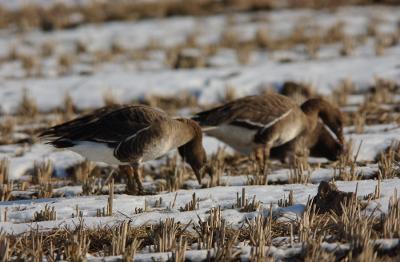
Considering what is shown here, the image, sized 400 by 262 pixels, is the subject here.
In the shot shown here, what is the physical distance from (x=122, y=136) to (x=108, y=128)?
18 centimetres

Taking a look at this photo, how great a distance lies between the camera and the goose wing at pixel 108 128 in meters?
6.66

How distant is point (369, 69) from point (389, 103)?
201 cm

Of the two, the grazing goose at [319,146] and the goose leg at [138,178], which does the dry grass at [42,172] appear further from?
the grazing goose at [319,146]

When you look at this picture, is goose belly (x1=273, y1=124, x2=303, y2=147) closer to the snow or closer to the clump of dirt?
the snow

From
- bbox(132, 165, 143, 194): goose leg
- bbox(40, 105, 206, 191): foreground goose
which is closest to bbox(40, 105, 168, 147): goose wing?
bbox(40, 105, 206, 191): foreground goose

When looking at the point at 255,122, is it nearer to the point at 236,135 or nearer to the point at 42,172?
the point at 236,135

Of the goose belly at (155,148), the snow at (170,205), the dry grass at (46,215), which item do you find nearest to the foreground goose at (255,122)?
the goose belly at (155,148)

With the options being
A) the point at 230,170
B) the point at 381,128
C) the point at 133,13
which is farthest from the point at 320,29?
the point at 230,170

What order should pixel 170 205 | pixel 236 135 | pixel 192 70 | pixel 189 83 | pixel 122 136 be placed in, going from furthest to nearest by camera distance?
pixel 192 70 → pixel 189 83 → pixel 236 135 → pixel 122 136 → pixel 170 205

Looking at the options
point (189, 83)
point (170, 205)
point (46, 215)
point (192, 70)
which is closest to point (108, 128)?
point (170, 205)

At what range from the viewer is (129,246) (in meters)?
4.88

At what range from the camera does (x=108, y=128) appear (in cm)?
672

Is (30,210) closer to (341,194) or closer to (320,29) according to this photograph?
(341,194)

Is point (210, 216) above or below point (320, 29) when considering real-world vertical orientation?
below
